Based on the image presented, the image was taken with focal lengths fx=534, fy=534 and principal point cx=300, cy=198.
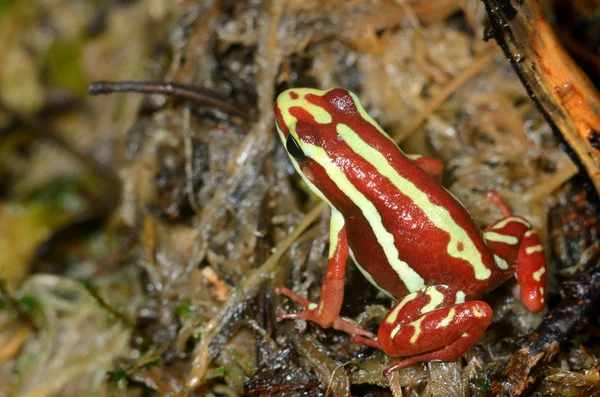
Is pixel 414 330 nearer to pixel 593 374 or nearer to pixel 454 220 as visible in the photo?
pixel 454 220

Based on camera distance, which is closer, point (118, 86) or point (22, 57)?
point (118, 86)

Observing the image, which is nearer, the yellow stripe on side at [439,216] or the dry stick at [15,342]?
the yellow stripe on side at [439,216]

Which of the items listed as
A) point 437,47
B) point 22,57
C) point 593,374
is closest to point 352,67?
point 437,47

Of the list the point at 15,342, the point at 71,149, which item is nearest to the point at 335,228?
the point at 15,342

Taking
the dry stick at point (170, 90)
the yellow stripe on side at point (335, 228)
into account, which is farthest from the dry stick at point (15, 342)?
the yellow stripe on side at point (335, 228)

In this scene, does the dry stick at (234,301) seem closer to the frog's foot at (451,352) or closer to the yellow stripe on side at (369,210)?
the yellow stripe on side at (369,210)

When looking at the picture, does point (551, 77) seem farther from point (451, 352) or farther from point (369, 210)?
point (451, 352)
